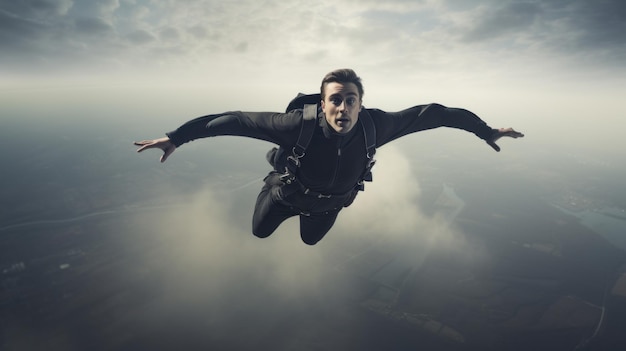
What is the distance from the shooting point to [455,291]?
2758 inches

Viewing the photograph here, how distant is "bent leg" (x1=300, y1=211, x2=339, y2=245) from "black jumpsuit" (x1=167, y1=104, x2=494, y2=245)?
107mm

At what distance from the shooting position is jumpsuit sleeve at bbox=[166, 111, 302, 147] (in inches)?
137

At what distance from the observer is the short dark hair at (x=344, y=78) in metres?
3.47

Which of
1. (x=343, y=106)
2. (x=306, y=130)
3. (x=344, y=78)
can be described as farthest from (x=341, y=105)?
(x=306, y=130)

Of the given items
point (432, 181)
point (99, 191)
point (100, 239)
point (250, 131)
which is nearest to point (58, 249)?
point (100, 239)

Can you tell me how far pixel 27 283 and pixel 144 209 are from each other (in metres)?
40.2

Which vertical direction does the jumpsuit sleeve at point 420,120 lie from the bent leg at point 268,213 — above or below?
above

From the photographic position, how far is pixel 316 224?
5.60m

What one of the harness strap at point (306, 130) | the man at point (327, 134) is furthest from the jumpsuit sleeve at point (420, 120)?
the harness strap at point (306, 130)

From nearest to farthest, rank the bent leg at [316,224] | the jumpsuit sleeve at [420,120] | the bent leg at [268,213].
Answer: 1. the jumpsuit sleeve at [420,120]
2. the bent leg at [268,213]
3. the bent leg at [316,224]

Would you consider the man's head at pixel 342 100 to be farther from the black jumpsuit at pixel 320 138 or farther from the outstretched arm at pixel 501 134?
the outstretched arm at pixel 501 134

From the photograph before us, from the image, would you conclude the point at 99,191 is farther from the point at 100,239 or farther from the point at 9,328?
the point at 9,328

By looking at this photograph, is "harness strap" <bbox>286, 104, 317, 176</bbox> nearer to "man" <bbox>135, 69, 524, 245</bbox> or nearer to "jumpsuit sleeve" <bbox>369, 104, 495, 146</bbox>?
"man" <bbox>135, 69, 524, 245</bbox>

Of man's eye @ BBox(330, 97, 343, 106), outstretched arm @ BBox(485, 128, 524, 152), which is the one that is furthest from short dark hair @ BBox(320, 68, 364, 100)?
outstretched arm @ BBox(485, 128, 524, 152)
